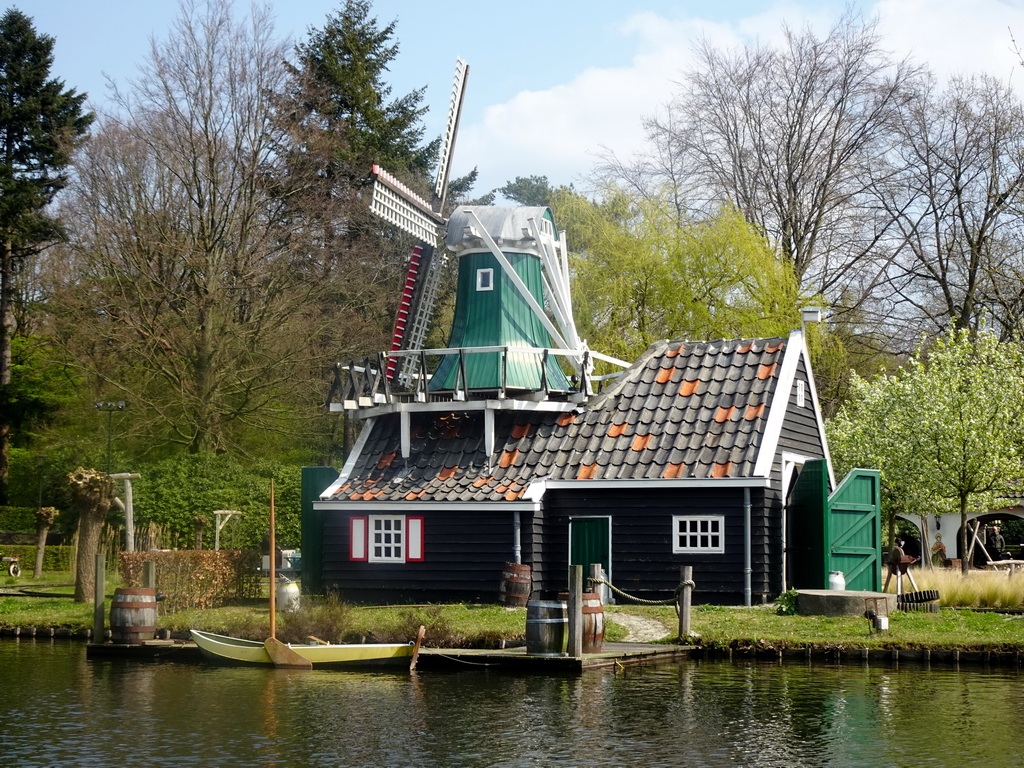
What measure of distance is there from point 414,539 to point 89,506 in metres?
5.88

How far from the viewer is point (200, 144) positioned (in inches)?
1372

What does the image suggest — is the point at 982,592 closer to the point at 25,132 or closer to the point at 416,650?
the point at 416,650

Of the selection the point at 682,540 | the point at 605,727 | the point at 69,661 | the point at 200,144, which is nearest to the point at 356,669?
the point at 69,661

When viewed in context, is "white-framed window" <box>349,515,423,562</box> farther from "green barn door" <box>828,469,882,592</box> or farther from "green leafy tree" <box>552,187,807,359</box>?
"green leafy tree" <box>552,187,807,359</box>

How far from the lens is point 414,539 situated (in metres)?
24.9

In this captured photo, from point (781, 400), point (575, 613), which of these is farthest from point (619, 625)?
point (781, 400)

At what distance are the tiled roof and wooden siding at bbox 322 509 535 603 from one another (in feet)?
1.70

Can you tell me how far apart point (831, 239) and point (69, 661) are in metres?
28.0


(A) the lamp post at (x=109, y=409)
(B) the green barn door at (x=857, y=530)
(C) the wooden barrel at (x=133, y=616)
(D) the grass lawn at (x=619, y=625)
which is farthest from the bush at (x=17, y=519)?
(B) the green barn door at (x=857, y=530)

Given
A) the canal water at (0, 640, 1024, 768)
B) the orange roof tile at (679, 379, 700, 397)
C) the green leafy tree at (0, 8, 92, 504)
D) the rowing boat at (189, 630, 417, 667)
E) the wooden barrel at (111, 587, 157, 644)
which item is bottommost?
the canal water at (0, 640, 1024, 768)

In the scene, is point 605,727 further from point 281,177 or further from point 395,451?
point 281,177

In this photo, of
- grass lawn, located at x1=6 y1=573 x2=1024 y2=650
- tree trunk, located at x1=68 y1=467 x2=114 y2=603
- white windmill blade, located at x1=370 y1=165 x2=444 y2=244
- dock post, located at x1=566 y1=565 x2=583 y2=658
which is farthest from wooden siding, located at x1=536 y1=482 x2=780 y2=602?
tree trunk, located at x1=68 y1=467 x2=114 y2=603

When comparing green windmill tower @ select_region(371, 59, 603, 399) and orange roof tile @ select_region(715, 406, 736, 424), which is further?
green windmill tower @ select_region(371, 59, 603, 399)

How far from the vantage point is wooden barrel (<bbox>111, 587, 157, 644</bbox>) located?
800 inches
